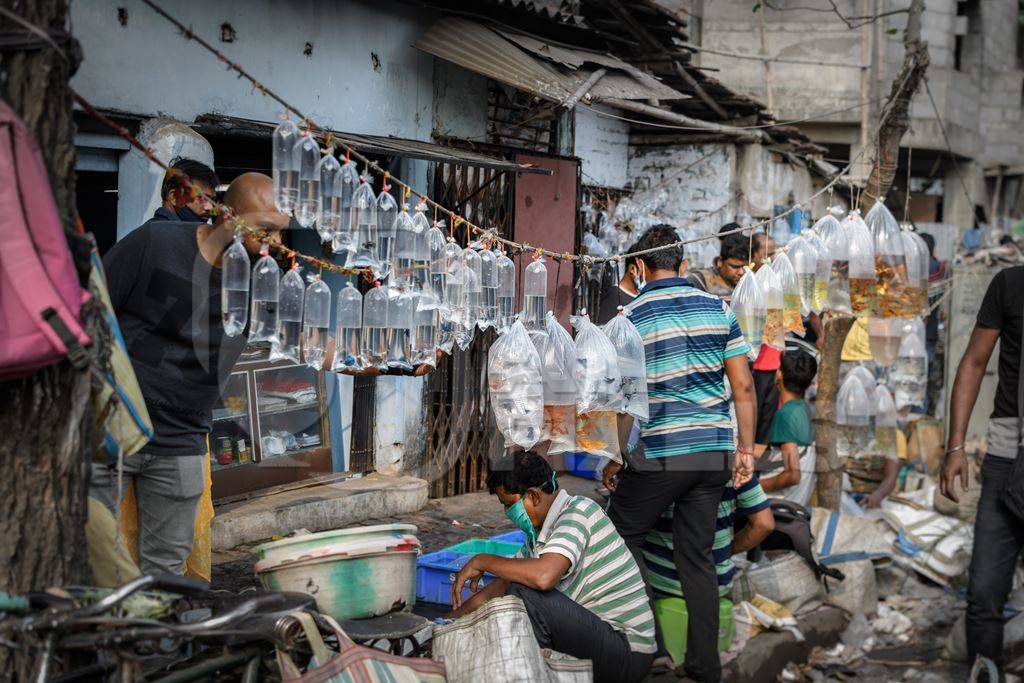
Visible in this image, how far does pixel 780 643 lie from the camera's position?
5812 millimetres

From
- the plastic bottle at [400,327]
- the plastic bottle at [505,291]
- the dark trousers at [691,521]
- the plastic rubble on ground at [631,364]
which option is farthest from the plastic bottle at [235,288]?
the dark trousers at [691,521]

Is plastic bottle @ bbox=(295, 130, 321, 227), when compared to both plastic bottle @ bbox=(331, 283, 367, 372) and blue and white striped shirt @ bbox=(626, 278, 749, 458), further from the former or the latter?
blue and white striped shirt @ bbox=(626, 278, 749, 458)

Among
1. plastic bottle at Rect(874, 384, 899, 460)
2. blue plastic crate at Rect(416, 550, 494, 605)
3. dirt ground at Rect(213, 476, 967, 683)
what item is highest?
plastic bottle at Rect(874, 384, 899, 460)

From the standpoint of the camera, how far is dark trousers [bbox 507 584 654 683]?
13.0 feet

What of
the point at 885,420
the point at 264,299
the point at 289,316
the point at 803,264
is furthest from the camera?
the point at 885,420

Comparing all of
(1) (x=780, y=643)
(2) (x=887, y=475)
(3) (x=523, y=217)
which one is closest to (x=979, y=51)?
(2) (x=887, y=475)

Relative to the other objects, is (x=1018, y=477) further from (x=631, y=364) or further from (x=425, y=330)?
(x=425, y=330)

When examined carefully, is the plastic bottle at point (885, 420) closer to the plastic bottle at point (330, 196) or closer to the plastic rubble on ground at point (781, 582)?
the plastic rubble on ground at point (781, 582)

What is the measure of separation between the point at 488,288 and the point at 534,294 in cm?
24

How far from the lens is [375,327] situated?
4.18 meters

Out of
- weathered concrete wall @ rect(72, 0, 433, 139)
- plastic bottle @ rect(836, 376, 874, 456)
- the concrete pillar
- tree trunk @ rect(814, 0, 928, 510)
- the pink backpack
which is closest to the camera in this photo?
the pink backpack

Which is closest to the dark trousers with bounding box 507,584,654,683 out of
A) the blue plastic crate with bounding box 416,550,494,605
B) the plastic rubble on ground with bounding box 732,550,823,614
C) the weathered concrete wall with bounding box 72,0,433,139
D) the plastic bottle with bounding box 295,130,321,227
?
the blue plastic crate with bounding box 416,550,494,605

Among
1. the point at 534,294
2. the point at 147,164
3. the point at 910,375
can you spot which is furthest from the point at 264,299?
the point at 910,375

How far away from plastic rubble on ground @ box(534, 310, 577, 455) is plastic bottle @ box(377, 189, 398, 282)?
30.8 inches
